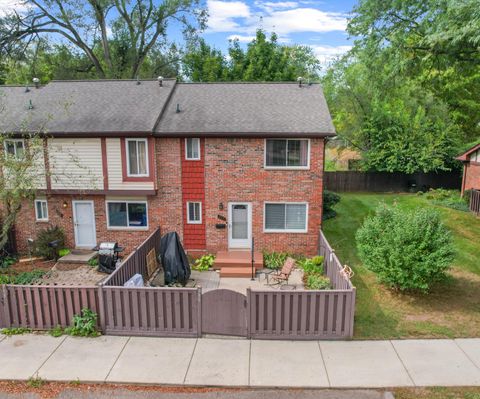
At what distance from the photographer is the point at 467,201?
2155cm

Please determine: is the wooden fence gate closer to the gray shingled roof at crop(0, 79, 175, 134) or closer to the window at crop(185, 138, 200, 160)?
the window at crop(185, 138, 200, 160)

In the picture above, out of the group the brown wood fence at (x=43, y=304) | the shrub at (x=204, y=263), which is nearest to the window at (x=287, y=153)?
the shrub at (x=204, y=263)

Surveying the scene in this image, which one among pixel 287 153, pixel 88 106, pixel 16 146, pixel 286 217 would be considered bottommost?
pixel 286 217

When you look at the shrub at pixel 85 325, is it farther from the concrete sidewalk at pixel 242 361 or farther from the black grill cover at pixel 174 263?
the black grill cover at pixel 174 263

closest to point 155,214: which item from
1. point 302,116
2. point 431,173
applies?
point 302,116

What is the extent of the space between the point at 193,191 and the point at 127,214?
292 cm

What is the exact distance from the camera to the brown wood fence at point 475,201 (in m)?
20.1

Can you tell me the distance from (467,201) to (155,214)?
1737 cm

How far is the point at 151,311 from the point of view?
369 inches

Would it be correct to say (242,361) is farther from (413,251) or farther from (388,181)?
(388,181)

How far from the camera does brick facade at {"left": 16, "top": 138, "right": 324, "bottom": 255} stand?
14.9 metres

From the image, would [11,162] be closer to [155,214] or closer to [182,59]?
[155,214]

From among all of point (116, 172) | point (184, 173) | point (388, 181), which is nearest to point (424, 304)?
point (184, 173)

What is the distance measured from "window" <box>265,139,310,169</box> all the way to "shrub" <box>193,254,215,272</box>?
4.22 metres
